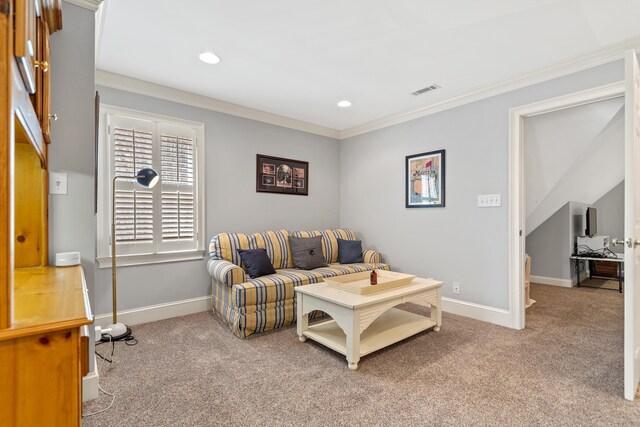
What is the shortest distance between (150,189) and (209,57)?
1.41 m

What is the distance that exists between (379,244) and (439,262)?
34.6 inches

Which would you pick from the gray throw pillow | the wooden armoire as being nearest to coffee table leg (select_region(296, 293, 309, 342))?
the gray throw pillow

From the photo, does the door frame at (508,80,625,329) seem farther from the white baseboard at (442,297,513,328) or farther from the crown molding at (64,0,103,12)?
the crown molding at (64,0,103,12)

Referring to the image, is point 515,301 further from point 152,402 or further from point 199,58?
point 199,58

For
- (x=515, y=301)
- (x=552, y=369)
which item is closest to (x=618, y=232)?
(x=515, y=301)

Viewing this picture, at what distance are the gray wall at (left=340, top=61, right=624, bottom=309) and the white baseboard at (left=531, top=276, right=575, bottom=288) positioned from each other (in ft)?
8.24

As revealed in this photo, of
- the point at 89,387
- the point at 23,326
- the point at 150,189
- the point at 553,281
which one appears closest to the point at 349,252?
the point at 150,189

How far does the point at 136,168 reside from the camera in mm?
3197

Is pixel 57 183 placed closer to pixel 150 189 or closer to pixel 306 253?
pixel 150 189

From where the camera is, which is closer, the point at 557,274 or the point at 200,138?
the point at 200,138

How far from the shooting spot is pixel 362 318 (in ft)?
7.57

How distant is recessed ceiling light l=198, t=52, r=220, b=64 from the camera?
104 inches

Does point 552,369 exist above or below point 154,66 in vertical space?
below

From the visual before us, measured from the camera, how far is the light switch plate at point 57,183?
1802 mm
